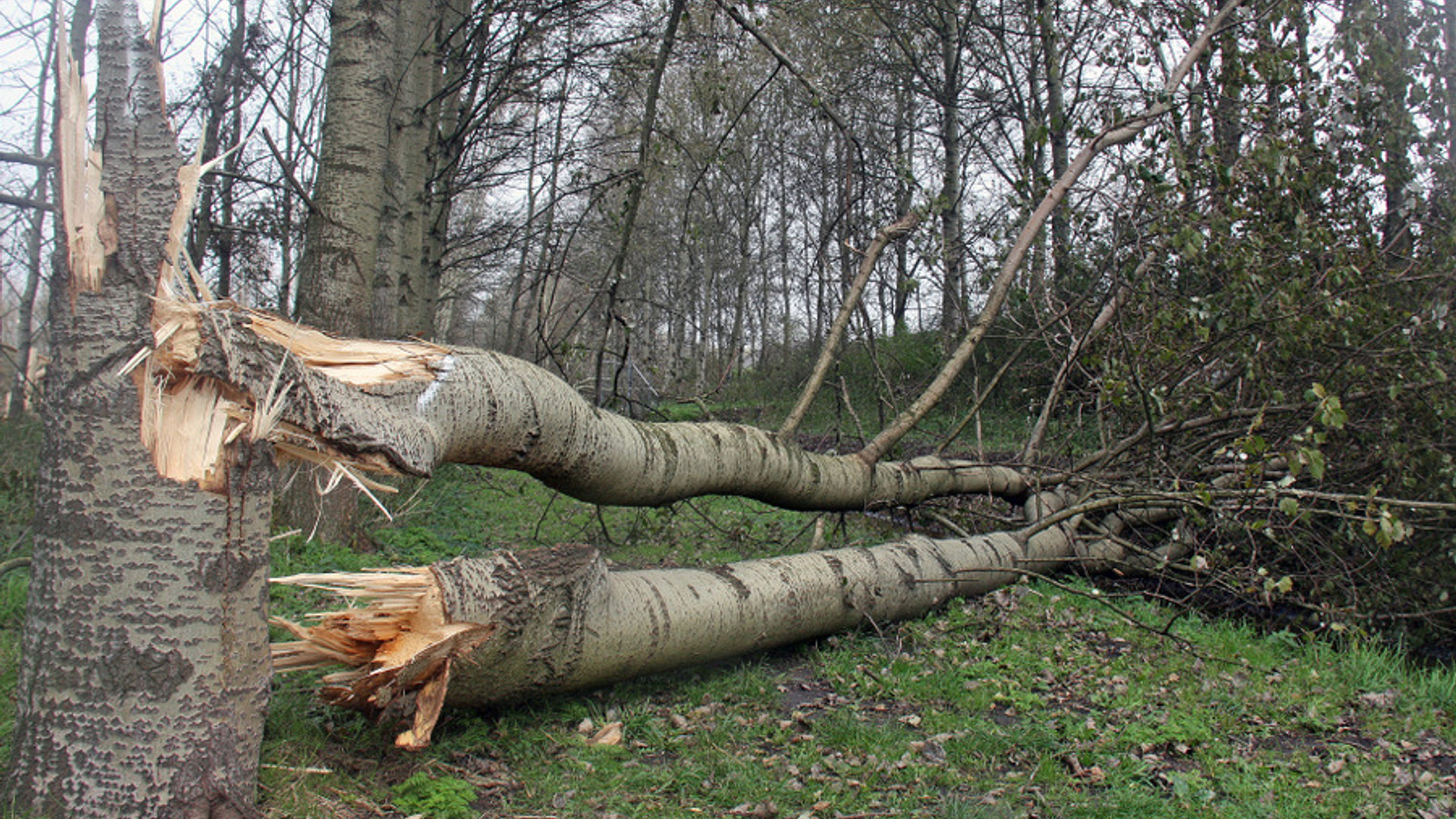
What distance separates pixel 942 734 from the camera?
128 inches

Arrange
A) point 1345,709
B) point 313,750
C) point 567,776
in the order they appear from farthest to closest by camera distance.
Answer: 1. point 1345,709
2. point 567,776
3. point 313,750

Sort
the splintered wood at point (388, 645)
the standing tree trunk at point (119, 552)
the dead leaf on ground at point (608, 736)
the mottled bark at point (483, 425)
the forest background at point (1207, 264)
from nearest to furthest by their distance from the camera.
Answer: the standing tree trunk at point (119, 552) → the mottled bark at point (483, 425) → the splintered wood at point (388, 645) → the dead leaf on ground at point (608, 736) → the forest background at point (1207, 264)

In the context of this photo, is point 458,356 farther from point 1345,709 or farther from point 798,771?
point 1345,709

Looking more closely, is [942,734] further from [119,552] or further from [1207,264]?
[1207,264]

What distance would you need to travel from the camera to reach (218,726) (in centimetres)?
215

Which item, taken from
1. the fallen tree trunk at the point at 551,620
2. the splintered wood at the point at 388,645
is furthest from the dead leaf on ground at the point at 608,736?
the splintered wood at the point at 388,645

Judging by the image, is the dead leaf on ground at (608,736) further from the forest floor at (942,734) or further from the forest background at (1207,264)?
the forest background at (1207,264)

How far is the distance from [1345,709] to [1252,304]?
254 centimetres

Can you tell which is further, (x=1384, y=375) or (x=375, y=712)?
(x=1384, y=375)

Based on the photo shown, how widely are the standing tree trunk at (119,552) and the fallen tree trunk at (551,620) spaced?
0.46 m

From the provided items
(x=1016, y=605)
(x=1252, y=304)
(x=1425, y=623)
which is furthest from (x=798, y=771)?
(x=1425, y=623)

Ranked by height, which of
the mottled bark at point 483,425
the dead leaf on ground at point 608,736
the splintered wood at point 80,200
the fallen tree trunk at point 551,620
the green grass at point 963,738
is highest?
the splintered wood at point 80,200

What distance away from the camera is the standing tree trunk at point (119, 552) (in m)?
2.03

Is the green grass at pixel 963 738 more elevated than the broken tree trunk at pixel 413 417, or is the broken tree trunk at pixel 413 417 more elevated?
the broken tree trunk at pixel 413 417
